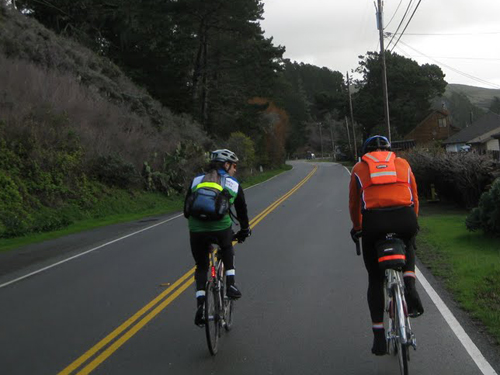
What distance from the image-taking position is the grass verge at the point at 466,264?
668 centimetres

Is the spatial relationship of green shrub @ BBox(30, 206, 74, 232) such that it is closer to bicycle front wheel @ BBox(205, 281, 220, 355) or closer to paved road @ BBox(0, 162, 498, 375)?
paved road @ BBox(0, 162, 498, 375)

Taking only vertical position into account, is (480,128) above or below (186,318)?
above

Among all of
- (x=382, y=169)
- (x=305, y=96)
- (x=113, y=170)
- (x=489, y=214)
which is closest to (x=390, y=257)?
(x=382, y=169)

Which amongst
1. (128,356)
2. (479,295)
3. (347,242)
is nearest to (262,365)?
(128,356)

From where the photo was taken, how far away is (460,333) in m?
5.84

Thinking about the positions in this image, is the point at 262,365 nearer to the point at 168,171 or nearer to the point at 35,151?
the point at 35,151

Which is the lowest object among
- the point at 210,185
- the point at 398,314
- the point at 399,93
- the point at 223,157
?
the point at 398,314

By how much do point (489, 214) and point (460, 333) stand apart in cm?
608

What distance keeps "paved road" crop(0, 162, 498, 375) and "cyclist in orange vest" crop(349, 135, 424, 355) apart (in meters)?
0.68

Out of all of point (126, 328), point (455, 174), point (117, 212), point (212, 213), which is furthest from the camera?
point (117, 212)

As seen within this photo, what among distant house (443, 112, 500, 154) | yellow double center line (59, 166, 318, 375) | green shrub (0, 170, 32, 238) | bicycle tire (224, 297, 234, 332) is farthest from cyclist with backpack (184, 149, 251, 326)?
distant house (443, 112, 500, 154)

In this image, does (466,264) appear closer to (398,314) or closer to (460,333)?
(460,333)

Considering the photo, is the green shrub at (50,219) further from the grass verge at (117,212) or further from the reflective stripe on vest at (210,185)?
the reflective stripe on vest at (210,185)

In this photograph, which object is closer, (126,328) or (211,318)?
(211,318)
